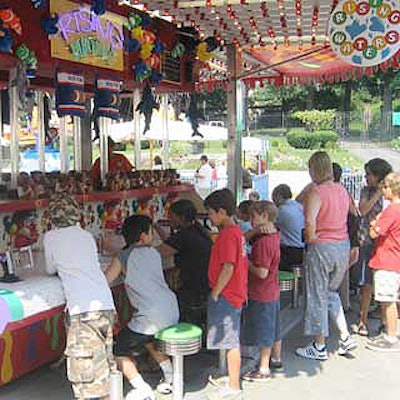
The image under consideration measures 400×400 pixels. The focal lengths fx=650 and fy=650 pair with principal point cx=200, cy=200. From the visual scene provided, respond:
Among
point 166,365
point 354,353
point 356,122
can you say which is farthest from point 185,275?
point 356,122

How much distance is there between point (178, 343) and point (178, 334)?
7cm

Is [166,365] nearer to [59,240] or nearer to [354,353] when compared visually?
[59,240]

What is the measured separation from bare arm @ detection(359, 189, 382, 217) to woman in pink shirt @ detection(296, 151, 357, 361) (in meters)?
0.90

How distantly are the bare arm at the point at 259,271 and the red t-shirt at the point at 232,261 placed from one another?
274mm

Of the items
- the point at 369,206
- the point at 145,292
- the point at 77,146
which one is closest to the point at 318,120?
the point at 77,146

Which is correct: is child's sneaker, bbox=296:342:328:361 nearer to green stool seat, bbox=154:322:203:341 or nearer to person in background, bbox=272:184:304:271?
person in background, bbox=272:184:304:271

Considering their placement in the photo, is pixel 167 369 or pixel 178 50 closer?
pixel 167 369

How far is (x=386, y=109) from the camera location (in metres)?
35.4

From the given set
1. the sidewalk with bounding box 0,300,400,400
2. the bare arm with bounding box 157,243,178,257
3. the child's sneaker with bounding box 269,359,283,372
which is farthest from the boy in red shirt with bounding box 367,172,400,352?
the bare arm with bounding box 157,243,178,257

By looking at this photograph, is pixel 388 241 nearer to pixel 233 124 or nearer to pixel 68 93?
pixel 68 93

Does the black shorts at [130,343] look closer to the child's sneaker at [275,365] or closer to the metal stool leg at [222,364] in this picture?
the metal stool leg at [222,364]

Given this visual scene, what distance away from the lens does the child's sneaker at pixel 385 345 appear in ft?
19.4

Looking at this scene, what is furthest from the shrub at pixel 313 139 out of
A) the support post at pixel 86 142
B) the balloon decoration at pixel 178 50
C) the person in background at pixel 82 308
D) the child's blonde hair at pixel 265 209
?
the person in background at pixel 82 308

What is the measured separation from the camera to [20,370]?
4.98m
